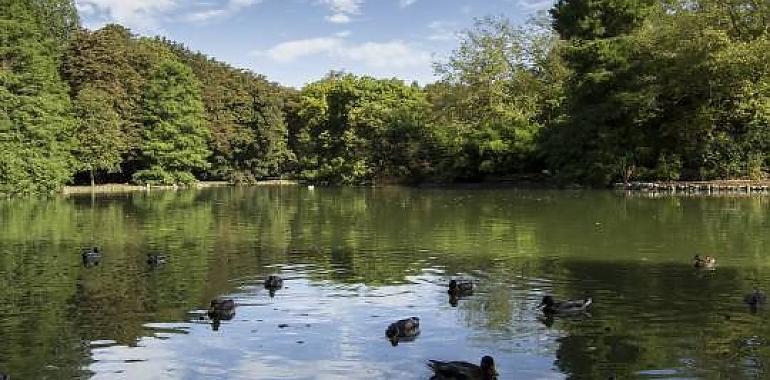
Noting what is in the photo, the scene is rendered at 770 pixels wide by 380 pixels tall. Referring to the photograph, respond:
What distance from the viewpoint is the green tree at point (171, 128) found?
227ft

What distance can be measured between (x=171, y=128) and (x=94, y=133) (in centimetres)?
995

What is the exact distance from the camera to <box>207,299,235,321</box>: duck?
495 inches

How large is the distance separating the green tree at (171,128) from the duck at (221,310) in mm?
57828

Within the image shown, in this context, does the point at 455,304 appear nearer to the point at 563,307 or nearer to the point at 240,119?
the point at 563,307

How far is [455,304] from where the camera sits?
13742 millimetres

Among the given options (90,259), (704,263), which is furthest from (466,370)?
(90,259)

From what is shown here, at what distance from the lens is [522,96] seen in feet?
210

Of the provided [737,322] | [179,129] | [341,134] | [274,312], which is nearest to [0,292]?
[274,312]

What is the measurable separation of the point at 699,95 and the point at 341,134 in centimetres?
3936

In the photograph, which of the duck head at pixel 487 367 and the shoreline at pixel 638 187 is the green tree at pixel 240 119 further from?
the duck head at pixel 487 367

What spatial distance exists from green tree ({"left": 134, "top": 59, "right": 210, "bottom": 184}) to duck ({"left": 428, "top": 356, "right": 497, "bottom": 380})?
205 feet

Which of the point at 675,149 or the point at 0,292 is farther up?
the point at 675,149

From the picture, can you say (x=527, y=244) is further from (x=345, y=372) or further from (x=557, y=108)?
(x=557, y=108)

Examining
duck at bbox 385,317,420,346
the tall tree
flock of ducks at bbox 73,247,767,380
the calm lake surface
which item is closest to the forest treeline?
the tall tree
